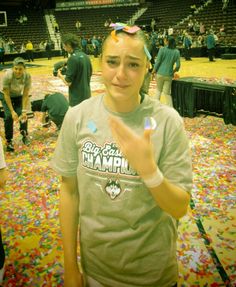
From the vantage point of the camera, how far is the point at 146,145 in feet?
3.31

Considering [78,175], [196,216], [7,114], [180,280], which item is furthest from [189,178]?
[7,114]

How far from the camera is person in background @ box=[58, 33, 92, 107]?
4891 millimetres

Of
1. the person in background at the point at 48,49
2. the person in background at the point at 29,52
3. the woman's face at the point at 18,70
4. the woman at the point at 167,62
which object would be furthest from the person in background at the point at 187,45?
the woman's face at the point at 18,70

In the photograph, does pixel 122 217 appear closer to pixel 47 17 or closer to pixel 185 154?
pixel 185 154

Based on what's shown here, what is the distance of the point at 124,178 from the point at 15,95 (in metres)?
4.45

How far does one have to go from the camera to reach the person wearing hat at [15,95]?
16.0ft

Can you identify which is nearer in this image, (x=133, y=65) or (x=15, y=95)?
(x=133, y=65)

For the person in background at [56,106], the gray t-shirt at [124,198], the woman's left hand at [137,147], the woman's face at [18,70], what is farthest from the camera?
the person in background at [56,106]

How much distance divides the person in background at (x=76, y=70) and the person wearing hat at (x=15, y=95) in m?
0.74

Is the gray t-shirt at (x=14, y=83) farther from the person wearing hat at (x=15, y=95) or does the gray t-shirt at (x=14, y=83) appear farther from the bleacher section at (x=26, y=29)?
the bleacher section at (x=26, y=29)

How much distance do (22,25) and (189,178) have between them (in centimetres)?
3099

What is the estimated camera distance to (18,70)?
15.9 feet

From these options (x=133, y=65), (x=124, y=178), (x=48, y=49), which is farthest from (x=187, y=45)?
(x=124, y=178)

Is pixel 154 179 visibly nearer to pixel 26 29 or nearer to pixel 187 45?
pixel 187 45
